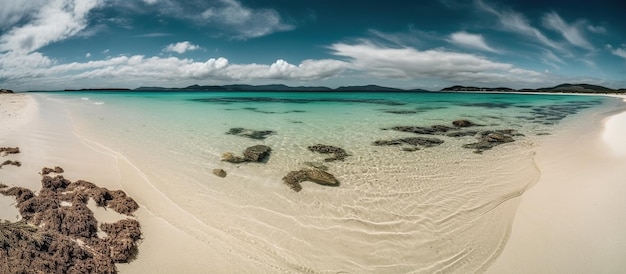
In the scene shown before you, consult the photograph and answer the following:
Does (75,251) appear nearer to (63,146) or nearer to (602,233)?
(602,233)

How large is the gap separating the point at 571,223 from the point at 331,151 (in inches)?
292

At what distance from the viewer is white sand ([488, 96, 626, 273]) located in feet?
15.3

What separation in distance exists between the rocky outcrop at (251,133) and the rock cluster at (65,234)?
825 cm

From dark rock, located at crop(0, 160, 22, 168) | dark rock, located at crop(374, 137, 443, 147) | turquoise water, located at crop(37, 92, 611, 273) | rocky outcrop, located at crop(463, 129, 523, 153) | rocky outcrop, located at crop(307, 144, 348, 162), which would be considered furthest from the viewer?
dark rock, located at crop(374, 137, 443, 147)

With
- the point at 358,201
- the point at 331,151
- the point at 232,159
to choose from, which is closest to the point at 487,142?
the point at 331,151

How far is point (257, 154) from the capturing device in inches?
414

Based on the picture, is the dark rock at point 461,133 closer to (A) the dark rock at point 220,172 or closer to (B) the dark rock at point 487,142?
(B) the dark rock at point 487,142

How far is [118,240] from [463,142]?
1432 centimetres

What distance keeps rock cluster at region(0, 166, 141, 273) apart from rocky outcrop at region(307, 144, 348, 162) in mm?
6548

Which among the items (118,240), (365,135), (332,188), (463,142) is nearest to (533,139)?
(463,142)

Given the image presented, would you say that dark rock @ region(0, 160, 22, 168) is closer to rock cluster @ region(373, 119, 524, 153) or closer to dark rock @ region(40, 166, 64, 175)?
dark rock @ region(40, 166, 64, 175)

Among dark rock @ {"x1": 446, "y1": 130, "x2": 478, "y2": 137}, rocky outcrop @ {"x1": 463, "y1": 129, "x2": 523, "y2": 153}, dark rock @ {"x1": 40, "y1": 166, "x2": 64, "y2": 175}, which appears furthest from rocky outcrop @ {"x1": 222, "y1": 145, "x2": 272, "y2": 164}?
dark rock @ {"x1": 446, "y1": 130, "x2": 478, "y2": 137}

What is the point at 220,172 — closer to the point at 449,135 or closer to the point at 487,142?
the point at 487,142

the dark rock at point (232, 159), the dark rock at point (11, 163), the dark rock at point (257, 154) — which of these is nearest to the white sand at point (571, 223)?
the dark rock at point (257, 154)
